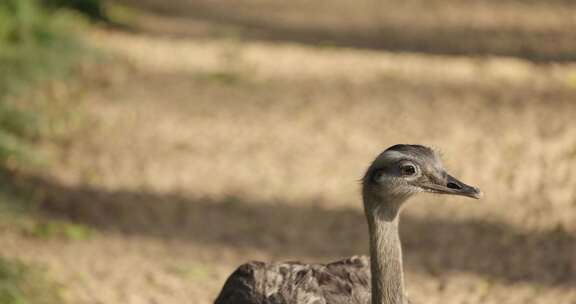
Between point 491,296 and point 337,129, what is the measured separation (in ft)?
12.2

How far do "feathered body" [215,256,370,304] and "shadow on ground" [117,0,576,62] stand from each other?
23.0ft

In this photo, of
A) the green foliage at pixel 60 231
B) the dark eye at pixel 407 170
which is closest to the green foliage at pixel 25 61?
the green foliage at pixel 60 231

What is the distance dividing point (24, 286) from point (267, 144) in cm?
382

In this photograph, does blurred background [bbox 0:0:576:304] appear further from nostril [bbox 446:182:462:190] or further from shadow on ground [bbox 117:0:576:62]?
nostril [bbox 446:182:462:190]

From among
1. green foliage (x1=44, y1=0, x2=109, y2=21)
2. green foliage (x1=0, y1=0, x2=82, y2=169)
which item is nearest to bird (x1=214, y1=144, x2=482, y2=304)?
green foliage (x1=0, y1=0, x2=82, y2=169)

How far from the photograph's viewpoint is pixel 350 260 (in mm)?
5848

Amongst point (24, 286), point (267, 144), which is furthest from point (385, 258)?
point (267, 144)

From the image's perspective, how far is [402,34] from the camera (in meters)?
13.9

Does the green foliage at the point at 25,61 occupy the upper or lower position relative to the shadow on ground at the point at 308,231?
upper

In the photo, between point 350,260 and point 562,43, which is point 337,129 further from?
point 350,260

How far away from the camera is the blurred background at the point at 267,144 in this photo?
780 cm

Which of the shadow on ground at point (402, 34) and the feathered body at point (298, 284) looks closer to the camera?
the feathered body at point (298, 284)

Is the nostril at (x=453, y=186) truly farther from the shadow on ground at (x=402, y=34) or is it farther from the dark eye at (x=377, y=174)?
the shadow on ground at (x=402, y=34)

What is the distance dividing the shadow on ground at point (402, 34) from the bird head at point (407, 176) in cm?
743
